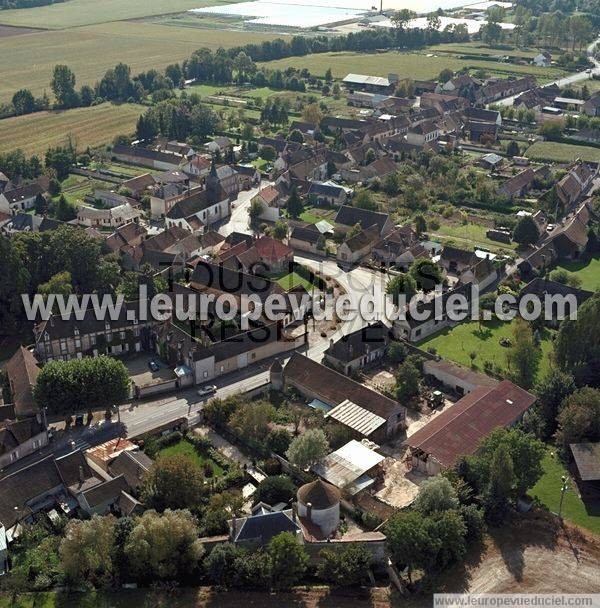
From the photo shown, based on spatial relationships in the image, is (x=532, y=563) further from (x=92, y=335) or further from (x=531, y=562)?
(x=92, y=335)

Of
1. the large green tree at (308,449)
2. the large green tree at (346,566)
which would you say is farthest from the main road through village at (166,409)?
the large green tree at (346,566)

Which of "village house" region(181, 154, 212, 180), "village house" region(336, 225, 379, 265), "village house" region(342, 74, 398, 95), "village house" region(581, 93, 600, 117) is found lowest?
"village house" region(336, 225, 379, 265)

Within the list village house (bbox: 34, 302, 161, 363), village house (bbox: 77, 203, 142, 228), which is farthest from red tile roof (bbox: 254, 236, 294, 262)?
village house (bbox: 77, 203, 142, 228)

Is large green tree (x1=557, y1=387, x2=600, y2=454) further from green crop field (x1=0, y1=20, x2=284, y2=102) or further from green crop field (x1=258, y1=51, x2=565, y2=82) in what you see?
green crop field (x1=0, y1=20, x2=284, y2=102)

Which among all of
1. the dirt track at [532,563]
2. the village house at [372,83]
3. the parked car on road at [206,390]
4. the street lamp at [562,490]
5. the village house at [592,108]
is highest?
the village house at [372,83]

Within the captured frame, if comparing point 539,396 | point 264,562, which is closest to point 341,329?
point 539,396

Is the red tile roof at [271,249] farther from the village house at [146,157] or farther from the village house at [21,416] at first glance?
the village house at [146,157]
